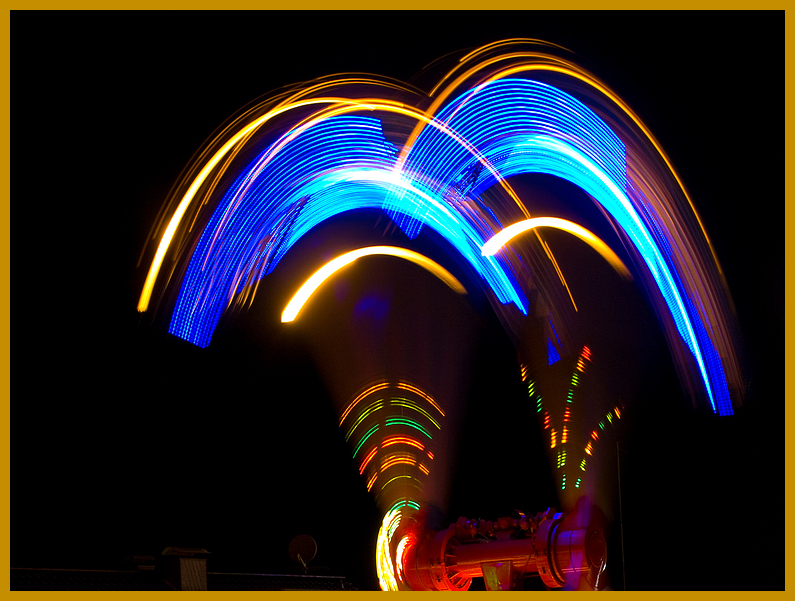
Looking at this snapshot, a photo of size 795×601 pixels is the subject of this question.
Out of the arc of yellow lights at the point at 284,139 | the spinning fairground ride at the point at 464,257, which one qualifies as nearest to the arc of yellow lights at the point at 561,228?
the spinning fairground ride at the point at 464,257

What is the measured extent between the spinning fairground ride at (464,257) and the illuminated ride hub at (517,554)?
14mm

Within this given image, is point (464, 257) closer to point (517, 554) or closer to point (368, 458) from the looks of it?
point (368, 458)

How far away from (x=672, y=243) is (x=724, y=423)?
1.43 m

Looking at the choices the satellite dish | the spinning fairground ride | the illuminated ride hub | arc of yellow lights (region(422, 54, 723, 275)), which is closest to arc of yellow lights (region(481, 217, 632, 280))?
the spinning fairground ride

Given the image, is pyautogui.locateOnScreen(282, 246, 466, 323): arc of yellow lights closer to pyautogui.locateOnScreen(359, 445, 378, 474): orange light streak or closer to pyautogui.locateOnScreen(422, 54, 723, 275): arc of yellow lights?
pyautogui.locateOnScreen(422, 54, 723, 275): arc of yellow lights

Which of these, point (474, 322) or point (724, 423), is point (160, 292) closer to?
point (474, 322)

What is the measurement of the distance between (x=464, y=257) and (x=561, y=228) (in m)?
0.81

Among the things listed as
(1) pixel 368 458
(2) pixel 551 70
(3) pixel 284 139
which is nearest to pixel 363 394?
(1) pixel 368 458

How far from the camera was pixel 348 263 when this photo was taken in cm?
568

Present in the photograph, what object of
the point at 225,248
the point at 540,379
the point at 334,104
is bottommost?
the point at 540,379

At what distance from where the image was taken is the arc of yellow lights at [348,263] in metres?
5.10

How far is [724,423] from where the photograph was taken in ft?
17.9

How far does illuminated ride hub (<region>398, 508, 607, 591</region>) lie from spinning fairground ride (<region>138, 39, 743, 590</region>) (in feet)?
0.05

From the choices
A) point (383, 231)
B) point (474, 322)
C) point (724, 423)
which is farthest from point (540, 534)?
point (383, 231)
